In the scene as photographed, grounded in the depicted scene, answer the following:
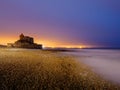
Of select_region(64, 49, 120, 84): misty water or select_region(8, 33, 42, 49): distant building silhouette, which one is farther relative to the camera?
select_region(8, 33, 42, 49): distant building silhouette

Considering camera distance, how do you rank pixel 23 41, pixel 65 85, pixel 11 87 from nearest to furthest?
pixel 11 87
pixel 65 85
pixel 23 41

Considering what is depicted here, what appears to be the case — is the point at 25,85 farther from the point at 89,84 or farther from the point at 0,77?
the point at 89,84

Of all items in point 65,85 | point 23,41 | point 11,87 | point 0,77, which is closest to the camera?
point 11,87

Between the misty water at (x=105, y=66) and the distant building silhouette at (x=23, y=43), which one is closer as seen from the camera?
the misty water at (x=105, y=66)

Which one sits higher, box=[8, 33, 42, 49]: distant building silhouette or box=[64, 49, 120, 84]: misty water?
box=[8, 33, 42, 49]: distant building silhouette

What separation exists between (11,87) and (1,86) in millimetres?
817

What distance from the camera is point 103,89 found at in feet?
47.1

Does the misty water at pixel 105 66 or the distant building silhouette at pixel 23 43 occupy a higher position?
the distant building silhouette at pixel 23 43

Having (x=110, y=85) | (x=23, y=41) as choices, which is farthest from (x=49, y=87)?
(x=23, y=41)

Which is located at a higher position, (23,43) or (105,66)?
(23,43)

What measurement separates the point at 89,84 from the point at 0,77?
8.13 meters

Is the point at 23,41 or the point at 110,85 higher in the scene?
the point at 23,41

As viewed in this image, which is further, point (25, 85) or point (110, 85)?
point (110, 85)

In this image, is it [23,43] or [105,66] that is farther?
[23,43]
